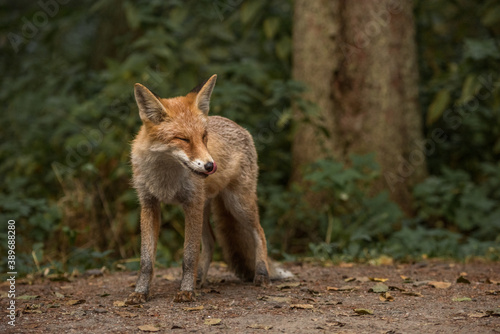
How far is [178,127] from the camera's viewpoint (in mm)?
4047

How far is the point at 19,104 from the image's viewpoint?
33.0ft

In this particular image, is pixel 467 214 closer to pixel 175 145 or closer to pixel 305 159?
pixel 305 159

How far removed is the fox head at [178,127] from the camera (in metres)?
3.92

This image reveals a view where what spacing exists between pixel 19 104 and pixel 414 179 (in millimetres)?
7236

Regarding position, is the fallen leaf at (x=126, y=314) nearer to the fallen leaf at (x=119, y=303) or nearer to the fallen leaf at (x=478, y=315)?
the fallen leaf at (x=119, y=303)

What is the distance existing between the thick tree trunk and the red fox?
3.11 metres

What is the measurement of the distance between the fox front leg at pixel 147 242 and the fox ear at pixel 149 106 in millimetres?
757

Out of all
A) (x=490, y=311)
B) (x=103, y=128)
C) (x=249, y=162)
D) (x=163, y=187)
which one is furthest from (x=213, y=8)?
(x=490, y=311)
